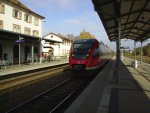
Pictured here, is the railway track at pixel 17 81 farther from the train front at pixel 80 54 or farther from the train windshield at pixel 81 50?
the train windshield at pixel 81 50

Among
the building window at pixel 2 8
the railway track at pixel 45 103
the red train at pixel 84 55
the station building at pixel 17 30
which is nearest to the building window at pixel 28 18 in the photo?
the station building at pixel 17 30

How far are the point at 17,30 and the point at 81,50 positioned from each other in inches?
982

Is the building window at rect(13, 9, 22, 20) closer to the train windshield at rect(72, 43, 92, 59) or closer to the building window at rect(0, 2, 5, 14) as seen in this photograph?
the building window at rect(0, 2, 5, 14)

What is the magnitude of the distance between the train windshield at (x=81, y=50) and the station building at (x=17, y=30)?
1284 cm

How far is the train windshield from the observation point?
18547 mm

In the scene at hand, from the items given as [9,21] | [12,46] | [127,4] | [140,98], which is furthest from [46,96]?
[9,21]

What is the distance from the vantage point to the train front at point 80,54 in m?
18.1

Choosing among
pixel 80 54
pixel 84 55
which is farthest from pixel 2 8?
pixel 84 55

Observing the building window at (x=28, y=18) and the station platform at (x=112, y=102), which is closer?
the station platform at (x=112, y=102)

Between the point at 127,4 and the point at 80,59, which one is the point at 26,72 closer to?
the point at 80,59

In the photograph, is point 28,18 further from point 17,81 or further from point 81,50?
point 17,81

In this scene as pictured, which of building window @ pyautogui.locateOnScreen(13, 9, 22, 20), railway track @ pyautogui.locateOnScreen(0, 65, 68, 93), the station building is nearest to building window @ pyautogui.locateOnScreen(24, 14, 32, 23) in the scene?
the station building

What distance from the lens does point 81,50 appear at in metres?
18.9

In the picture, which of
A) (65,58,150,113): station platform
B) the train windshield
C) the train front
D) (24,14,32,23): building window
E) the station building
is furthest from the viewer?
(24,14,32,23): building window
